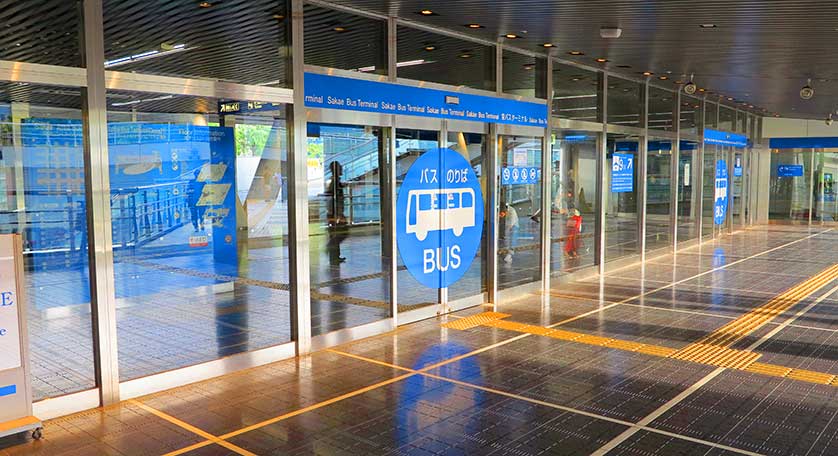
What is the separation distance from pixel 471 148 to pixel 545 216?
75.1 inches

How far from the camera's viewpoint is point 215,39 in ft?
21.1

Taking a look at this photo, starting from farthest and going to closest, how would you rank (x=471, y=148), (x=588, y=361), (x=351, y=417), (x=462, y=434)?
1. (x=471, y=148)
2. (x=588, y=361)
3. (x=351, y=417)
4. (x=462, y=434)

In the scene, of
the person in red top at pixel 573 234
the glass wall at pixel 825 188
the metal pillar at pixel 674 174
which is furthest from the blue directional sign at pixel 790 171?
the person in red top at pixel 573 234

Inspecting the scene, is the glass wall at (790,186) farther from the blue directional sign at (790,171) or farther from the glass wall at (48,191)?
the glass wall at (48,191)

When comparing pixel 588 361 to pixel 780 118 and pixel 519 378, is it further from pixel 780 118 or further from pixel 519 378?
pixel 780 118

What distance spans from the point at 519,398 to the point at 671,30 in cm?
485

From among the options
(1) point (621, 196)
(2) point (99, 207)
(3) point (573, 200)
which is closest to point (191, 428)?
(2) point (99, 207)

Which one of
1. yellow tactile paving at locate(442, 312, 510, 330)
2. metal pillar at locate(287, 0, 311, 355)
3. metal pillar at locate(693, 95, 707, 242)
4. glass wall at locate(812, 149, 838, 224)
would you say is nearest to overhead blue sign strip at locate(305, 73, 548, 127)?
metal pillar at locate(287, 0, 311, 355)

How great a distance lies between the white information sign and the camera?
4414 millimetres

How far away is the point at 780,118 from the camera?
21.8 metres

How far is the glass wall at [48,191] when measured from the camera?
5.14 meters

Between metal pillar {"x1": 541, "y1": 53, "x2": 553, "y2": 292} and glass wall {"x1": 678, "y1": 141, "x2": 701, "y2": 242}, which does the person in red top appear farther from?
glass wall {"x1": 678, "y1": 141, "x2": 701, "y2": 242}

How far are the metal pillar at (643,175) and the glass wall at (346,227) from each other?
6993 millimetres

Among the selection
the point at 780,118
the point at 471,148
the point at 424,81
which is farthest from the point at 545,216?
the point at 780,118
